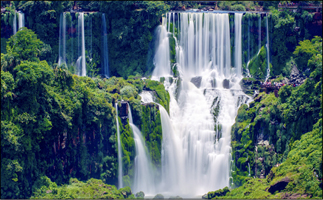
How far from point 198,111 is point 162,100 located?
3.45m

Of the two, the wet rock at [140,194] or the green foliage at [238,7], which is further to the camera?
→ the green foliage at [238,7]

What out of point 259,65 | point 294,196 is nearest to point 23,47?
point 294,196

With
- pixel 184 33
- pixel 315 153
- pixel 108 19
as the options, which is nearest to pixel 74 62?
pixel 108 19

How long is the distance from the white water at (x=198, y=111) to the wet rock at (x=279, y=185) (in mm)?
8414

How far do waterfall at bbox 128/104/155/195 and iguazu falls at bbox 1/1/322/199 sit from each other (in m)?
0.09

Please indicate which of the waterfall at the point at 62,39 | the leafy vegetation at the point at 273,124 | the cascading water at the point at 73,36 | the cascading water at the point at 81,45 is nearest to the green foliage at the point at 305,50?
the leafy vegetation at the point at 273,124

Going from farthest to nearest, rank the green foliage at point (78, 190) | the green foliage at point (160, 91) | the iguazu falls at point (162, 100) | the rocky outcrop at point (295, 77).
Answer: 1. the rocky outcrop at point (295, 77)
2. the green foliage at point (160, 91)
3. the iguazu falls at point (162, 100)
4. the green foliage at point (78, 190)

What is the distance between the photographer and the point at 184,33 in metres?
73.2

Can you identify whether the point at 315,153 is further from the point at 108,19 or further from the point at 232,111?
Result: the point at 108,19

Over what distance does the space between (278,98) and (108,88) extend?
14.5 m

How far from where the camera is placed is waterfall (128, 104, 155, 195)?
205 ft

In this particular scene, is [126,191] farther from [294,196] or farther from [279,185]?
[294,196]

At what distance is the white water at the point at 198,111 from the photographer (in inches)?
2504

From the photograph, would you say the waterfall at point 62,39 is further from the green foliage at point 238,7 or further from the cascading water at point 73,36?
the green foliage at point 238,7
